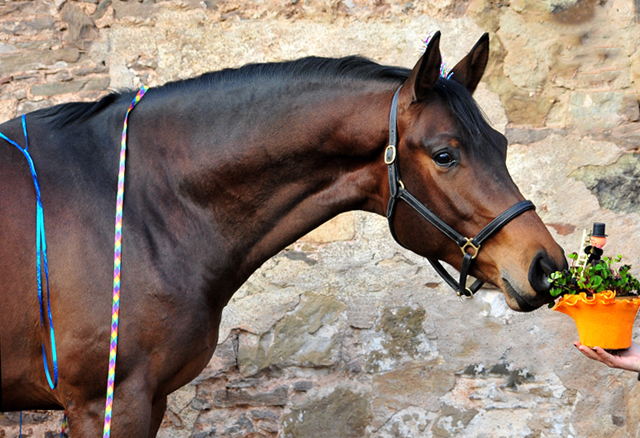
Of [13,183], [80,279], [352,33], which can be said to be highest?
[352,33]

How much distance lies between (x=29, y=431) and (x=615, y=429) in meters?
3.05

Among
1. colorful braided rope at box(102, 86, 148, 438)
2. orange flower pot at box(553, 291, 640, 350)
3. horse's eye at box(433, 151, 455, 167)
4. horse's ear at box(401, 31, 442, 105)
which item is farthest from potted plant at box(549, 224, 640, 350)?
colorful braided rope at box(102, 86, 148, 438)

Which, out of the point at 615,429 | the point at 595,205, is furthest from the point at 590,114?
the point at 615,429

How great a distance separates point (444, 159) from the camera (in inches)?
66.7

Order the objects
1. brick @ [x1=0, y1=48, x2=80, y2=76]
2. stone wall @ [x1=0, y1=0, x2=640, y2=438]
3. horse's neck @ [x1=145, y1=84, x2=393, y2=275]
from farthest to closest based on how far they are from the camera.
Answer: brick @ [x1=0, y1=48, x2=80, y2=76], stone wall @ [x1=0, y1=0, x2=640, y2=438], horse's neck @ [x1=145, y1=84, x2=393, y2=275]

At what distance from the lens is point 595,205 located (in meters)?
2.99

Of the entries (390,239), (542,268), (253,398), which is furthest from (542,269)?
(253,398)

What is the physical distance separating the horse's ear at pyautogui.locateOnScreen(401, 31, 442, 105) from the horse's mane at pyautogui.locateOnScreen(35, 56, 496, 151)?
0.21ft

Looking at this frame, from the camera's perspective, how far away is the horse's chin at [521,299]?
1634mm

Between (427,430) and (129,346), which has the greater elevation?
(129,346)

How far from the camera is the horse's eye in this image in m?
1.69

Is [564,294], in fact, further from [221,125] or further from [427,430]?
[427,430]

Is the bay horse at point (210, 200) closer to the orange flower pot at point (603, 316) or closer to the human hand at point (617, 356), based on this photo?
the orange flower pot at point (603, 316)

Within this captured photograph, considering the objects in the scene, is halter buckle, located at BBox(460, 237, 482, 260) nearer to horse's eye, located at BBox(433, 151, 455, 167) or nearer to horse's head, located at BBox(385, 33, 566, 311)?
horse's head, located at BBox(385, 33, 566, 311)
